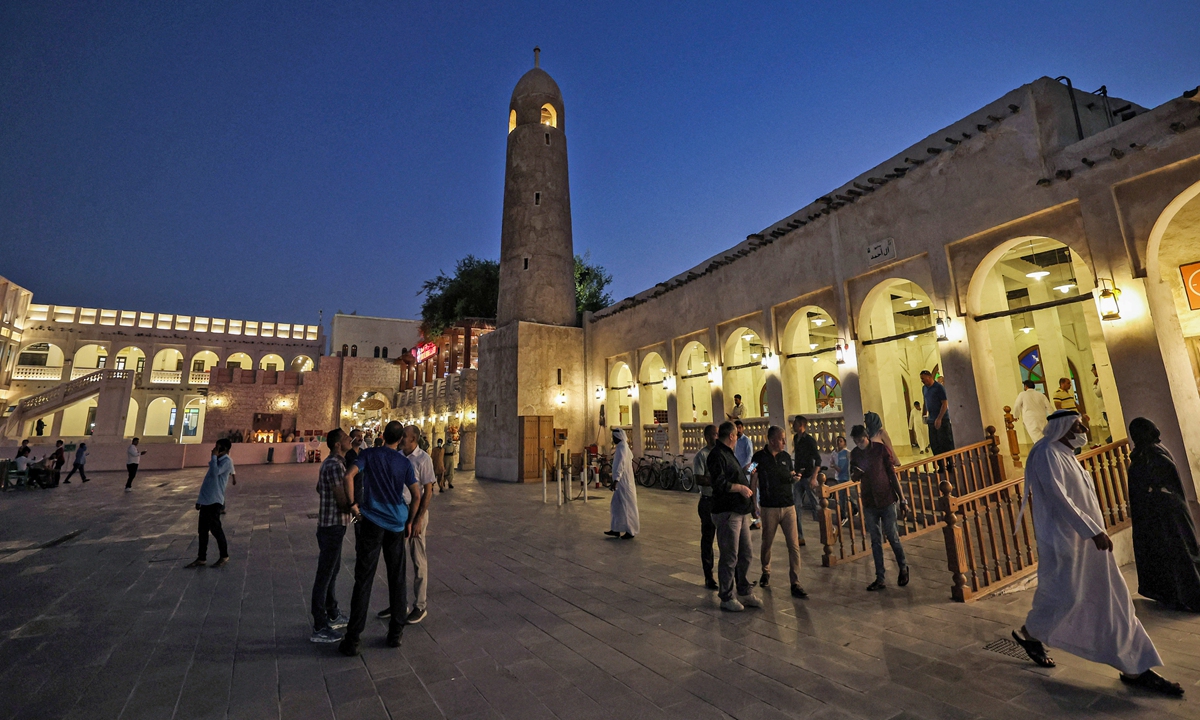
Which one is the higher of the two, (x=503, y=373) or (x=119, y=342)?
(x=119, y=342)

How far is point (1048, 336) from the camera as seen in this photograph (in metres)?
12.2

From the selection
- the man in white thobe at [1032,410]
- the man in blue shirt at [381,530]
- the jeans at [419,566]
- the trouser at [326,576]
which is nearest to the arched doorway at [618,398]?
the man in white thobe at [1032,410]

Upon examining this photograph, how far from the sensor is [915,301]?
1393 cm

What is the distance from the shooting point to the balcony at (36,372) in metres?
33.0

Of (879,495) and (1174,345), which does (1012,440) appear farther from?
(879,495)

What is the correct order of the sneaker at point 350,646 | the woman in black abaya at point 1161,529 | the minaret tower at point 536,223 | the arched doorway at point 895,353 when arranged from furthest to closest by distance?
the minaret tower at point 536,223, the arched doorway at point 895,353, the woman in black abaya at point 1161,529, the sneaker at point 350,646

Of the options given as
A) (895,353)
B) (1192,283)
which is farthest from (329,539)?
(895,353)

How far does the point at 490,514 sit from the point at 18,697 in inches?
288

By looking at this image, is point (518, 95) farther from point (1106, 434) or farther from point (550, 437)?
point (1106, 434)

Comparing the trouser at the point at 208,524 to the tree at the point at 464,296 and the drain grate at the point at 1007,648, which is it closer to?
the drain grate at the point at 1007,648

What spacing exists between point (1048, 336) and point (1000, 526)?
1007 cm

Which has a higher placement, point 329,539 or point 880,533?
point 329,539

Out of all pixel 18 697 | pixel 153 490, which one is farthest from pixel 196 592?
pixel 153 490

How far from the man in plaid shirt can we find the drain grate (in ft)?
16.3
